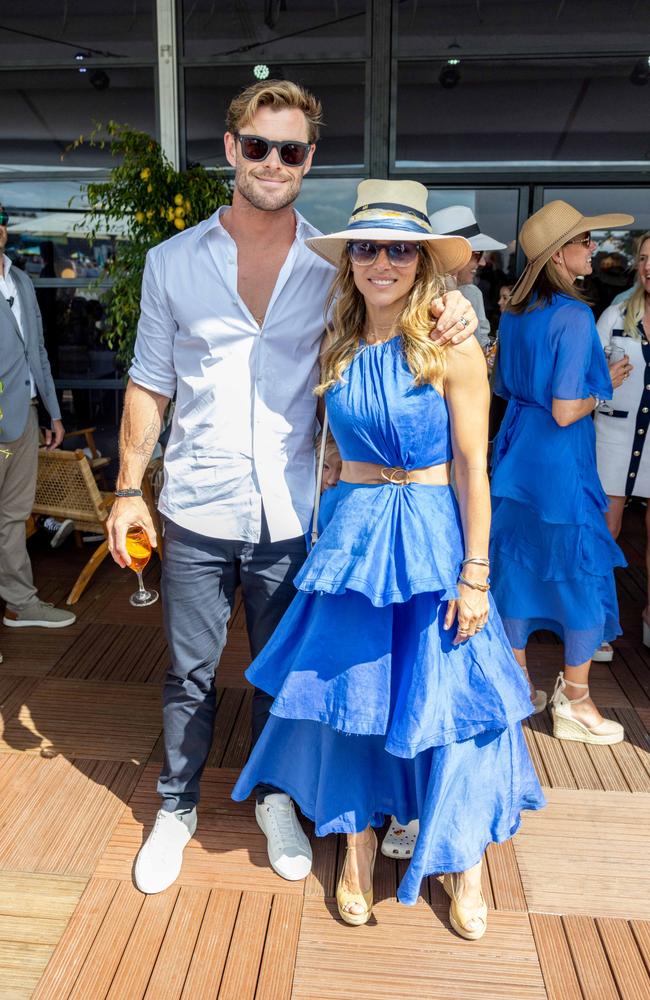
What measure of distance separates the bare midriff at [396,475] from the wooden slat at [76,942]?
1.21 metres

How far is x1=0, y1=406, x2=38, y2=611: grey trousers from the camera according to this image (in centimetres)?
365

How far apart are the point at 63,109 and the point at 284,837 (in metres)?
4.69

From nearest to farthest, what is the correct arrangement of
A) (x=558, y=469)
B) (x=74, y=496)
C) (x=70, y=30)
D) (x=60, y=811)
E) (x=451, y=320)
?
(x=451, y=320) < (x=60, y=811) < (x=558, y=469) < (x=74, y=496) < (x=70, y=30)

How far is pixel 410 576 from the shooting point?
1.81m

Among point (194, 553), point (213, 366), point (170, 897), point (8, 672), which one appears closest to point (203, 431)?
point (213, 366)

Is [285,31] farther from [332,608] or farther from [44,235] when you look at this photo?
[332,608]

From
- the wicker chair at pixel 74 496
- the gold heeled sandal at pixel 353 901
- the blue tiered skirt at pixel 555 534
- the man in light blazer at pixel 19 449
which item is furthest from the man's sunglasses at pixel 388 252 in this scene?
the wicker chair at pixel 74 496

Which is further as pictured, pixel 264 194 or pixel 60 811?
pixel 60 811

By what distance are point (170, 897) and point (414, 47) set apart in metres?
4.46

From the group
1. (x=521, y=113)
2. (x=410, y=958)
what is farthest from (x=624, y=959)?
(x=521, y=113)

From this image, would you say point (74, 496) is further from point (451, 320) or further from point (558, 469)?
point (451, 320)

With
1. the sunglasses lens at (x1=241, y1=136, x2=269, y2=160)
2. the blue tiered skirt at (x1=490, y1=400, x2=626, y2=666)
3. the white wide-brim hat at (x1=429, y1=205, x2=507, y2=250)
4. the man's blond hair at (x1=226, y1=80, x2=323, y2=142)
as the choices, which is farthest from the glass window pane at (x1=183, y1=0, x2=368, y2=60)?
the sunglasses lens at (x1=241, y1=136, x2=269, y2=160)

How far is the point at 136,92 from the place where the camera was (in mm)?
4973

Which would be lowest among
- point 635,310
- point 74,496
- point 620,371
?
point 74,496
